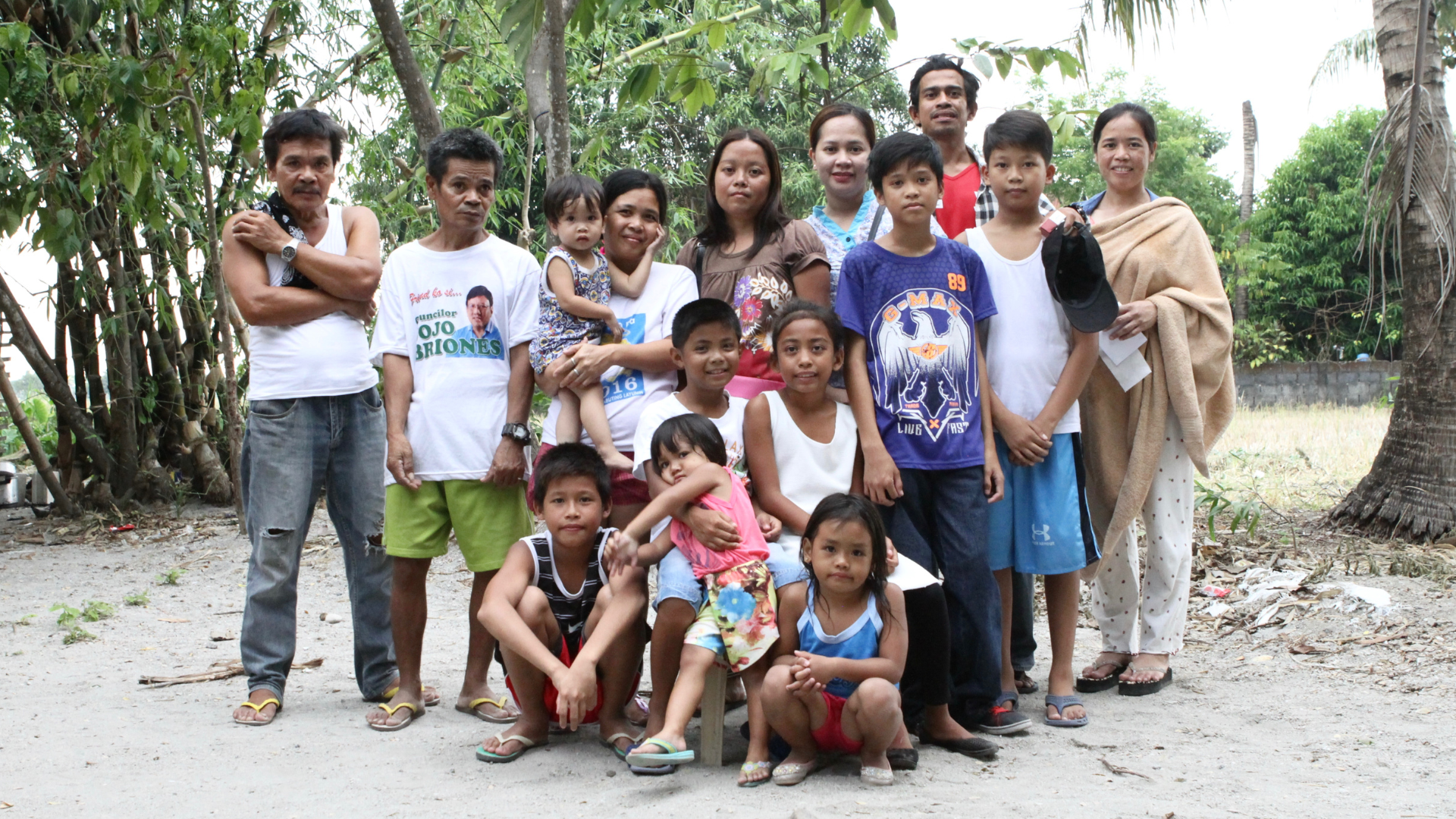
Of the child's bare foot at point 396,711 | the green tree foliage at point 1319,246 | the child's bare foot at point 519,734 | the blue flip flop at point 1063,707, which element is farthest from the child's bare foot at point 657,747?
the green tree foliage at point 1319,246

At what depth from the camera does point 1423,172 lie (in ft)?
17.9

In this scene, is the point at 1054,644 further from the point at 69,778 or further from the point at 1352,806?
the point at 69,778

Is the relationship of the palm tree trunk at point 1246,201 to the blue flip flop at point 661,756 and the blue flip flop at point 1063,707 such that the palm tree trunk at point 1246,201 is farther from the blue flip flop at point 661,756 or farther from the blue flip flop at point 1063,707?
the blue flip flop at point 661,756

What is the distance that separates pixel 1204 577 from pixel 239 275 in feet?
14.7

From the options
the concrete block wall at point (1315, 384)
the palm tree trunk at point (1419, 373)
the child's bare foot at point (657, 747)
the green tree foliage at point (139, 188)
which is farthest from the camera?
the concrete block wall at point (1315, 384)

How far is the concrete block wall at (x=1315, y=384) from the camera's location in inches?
658

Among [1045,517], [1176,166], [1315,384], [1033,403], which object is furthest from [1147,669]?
[1176,166]

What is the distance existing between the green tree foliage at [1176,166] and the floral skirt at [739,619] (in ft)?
68.4

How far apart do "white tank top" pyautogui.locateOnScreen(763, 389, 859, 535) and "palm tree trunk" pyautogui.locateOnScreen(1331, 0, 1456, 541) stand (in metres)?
3.83

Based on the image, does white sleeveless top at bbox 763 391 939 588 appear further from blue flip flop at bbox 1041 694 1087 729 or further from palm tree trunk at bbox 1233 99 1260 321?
palm tree trunk at bbox 1233 99 1260 321

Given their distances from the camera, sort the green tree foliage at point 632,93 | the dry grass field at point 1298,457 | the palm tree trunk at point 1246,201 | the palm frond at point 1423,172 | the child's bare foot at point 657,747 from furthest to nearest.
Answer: the palm tree trunk at point 1246,201
the dry grass field at point 1298,457
the palm frond at point 1423,172
the green tree foliage at point 632,93
the child's bare foot at point 657,747

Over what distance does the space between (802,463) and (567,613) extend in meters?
0.81

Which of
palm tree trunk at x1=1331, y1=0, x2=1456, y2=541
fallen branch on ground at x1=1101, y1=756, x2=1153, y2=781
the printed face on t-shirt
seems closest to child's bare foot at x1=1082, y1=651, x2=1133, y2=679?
fallen branch on ground at x1=1101, y1=756, x2=1153, y2=781

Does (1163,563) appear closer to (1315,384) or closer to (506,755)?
(506,755)
